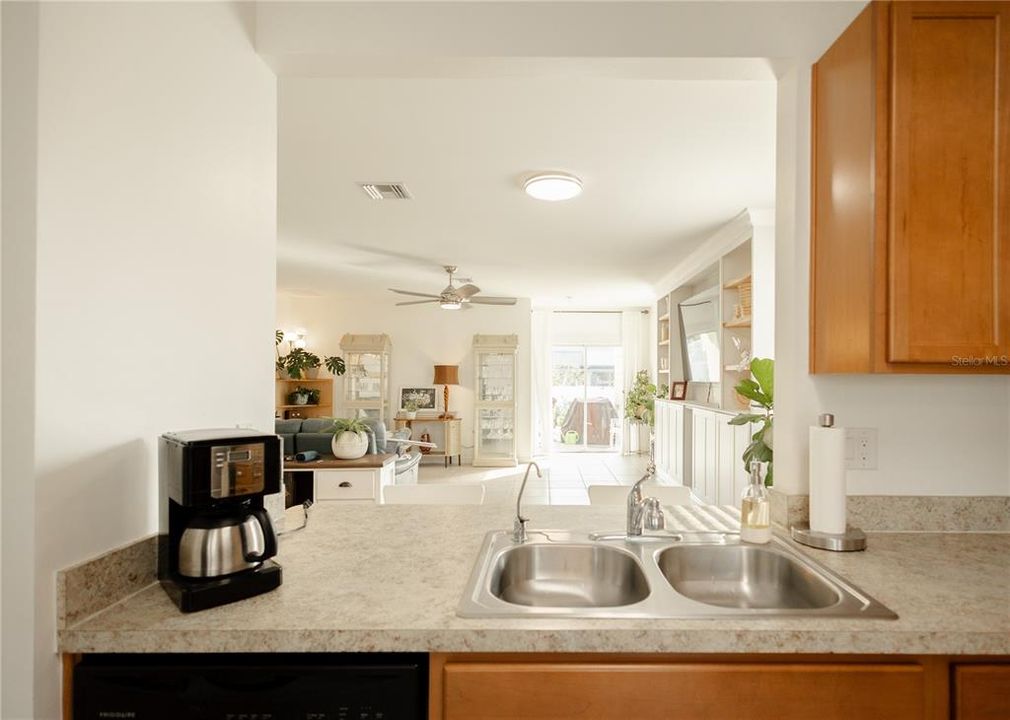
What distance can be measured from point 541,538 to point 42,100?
1514mm

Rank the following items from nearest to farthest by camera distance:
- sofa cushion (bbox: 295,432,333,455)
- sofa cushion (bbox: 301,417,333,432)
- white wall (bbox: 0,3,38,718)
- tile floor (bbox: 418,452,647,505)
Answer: white wall (bbox: 0,3,38,718), sofa cushion (bbox: 295,432,333,455), sofa cushion (bbox: 301,417,333,432), tile floor (bbox: 418,452,647,505)

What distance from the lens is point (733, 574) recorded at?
1519 millimetres

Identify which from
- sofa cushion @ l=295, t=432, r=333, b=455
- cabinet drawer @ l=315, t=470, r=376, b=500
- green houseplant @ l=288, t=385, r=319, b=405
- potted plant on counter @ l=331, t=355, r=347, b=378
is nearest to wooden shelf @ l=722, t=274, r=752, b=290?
cabinet drawer @ l=315, t=470, r=376, b=500

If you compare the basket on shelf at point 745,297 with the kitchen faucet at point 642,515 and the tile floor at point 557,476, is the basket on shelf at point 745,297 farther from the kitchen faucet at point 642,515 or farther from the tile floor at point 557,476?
the kitchen faucet at point 642,515

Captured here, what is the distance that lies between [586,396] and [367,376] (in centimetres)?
367

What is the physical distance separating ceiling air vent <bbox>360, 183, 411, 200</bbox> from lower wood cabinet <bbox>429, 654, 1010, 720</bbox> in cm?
308

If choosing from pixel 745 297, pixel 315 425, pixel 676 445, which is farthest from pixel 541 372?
pixel 745 297

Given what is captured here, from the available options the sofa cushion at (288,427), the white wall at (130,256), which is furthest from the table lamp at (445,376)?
the white wall at (130,256)

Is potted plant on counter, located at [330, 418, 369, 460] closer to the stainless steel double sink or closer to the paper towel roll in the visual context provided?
the stainless steel double sink

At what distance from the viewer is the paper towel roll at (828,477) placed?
1492mm

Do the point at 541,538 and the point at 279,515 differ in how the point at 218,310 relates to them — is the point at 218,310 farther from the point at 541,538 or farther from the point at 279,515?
the point at 541,538

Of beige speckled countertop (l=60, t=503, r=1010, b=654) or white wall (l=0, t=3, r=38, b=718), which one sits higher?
white wall (l=0, t=3, r=38, b=718)

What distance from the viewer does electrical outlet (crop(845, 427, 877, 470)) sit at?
1.65m

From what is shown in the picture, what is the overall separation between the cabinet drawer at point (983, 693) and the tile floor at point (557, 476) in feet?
14.6
